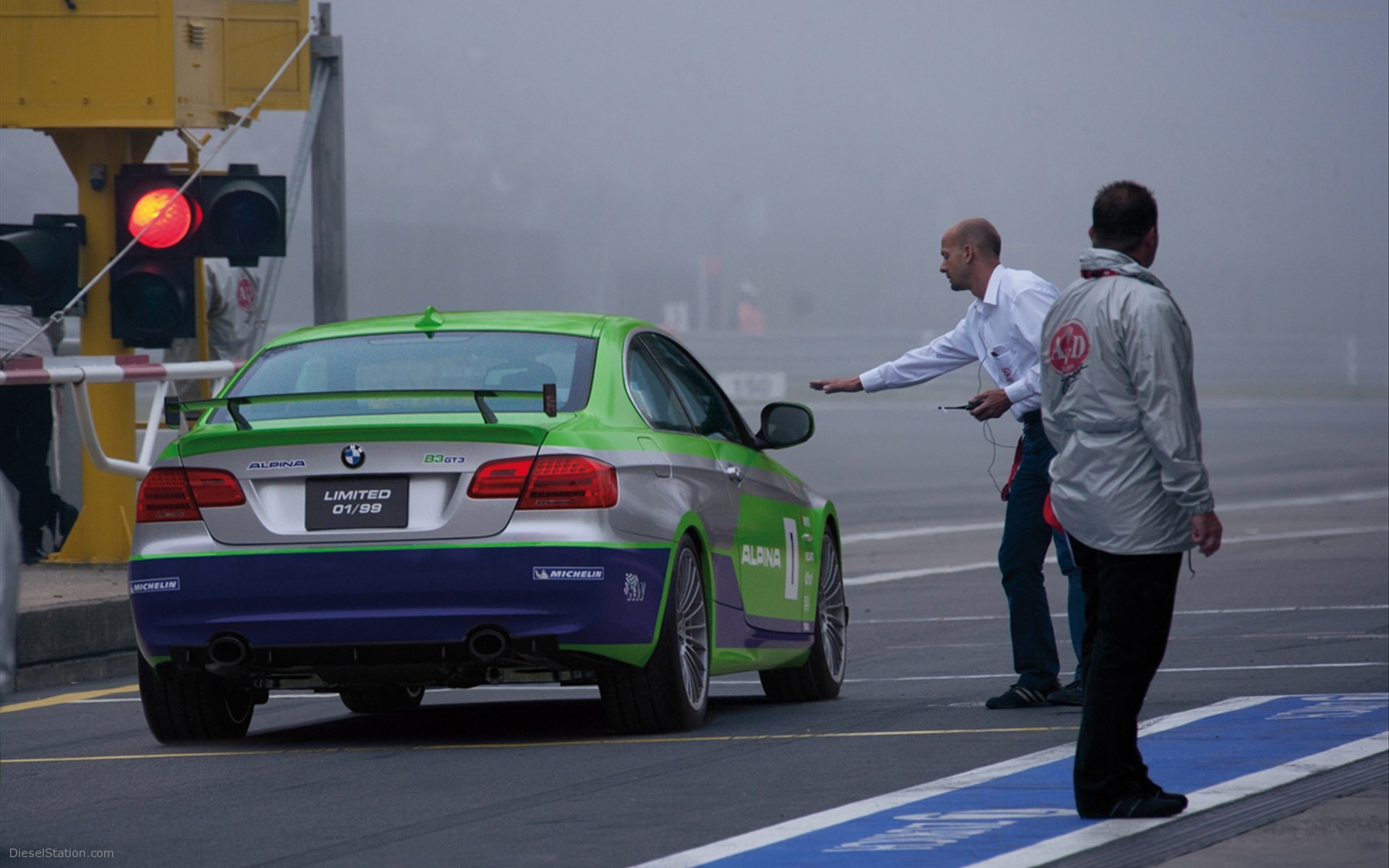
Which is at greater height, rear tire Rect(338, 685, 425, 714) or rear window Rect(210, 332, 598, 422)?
rear window Rect(210, 332, 598, 422)

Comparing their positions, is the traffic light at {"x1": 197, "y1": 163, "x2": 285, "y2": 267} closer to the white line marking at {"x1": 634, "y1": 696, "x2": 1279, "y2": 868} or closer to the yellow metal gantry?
the yellow metal gantry

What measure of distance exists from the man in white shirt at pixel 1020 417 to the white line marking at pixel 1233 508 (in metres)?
13.6

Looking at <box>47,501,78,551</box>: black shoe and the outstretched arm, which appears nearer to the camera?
the outstretched arm

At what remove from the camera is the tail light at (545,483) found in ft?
Answer: 24.4

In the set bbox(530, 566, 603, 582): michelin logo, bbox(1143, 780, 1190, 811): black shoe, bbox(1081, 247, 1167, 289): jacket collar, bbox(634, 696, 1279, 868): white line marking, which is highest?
bbox(1081, 247, 1167, 289): jacket collar

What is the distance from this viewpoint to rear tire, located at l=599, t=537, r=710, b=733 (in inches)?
306

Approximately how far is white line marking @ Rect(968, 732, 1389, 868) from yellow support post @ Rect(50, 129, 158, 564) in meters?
9.31

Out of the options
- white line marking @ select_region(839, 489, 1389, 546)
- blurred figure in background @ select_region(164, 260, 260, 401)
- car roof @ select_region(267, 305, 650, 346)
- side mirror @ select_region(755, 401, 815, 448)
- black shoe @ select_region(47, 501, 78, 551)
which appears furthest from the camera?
white line marking @ select_region(839, 489, 1389, 546)

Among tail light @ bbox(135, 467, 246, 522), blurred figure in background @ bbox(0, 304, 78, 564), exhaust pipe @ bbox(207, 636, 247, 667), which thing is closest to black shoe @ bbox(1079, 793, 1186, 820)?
exhaust pipe @ bbox(207, 636, 247, 667)

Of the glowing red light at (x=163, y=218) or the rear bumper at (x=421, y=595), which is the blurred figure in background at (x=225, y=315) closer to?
the glowing red light at (x=163, y=218)

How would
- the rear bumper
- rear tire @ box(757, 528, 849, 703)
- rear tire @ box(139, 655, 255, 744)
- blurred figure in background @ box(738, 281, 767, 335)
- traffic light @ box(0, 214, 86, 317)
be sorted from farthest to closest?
1. blurred figure in background @ box(738, 281, 767, 335)
2. traffic light @ box(0, 214, 86, 317)
3. rear tire @ box(757, 528, 849, 703)
4. rear tire @ box(139, 655, 255, 744)
5. the rear bumper

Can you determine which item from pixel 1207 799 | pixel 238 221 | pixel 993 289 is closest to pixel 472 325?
pixel 993 289

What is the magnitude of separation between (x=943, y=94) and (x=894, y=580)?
221ft

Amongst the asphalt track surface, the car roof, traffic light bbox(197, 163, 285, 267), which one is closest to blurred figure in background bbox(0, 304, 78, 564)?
traffic light bbox(197, 163, 285, 267)
